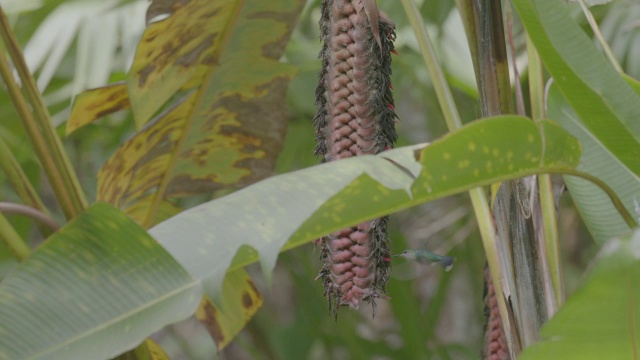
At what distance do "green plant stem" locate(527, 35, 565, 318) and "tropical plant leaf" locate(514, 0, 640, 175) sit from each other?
4.0 inches

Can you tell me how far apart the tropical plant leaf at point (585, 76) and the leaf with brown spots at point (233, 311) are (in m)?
0.43

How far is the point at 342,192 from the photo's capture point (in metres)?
0.34

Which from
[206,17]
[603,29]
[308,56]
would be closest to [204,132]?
[206,17]

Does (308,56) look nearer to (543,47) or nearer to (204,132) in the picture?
(204,132)

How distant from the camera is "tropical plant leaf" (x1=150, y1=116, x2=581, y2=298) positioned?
32 centimetres

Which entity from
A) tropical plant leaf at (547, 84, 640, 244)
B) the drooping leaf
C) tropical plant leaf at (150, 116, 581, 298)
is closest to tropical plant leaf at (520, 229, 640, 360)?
tropical plant leaf at (150, 116, 581, 298)

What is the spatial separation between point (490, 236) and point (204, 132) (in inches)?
13.0

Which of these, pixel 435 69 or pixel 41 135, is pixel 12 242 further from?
pixel 435 69

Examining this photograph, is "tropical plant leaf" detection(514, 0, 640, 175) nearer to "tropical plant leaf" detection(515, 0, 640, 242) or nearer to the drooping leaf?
"tropical plant leaf" detection(515, 0, 640, 242)

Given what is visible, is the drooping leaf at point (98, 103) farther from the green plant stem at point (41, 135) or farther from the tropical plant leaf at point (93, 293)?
the tropical plant leaf at point (93, 293)

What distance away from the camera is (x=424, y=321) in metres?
1.22

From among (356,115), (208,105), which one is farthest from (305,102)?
(356,115)

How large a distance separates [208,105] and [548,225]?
35 centimetres

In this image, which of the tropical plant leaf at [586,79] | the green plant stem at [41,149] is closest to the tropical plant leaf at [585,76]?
the tropical plant leaf at [586,79]
